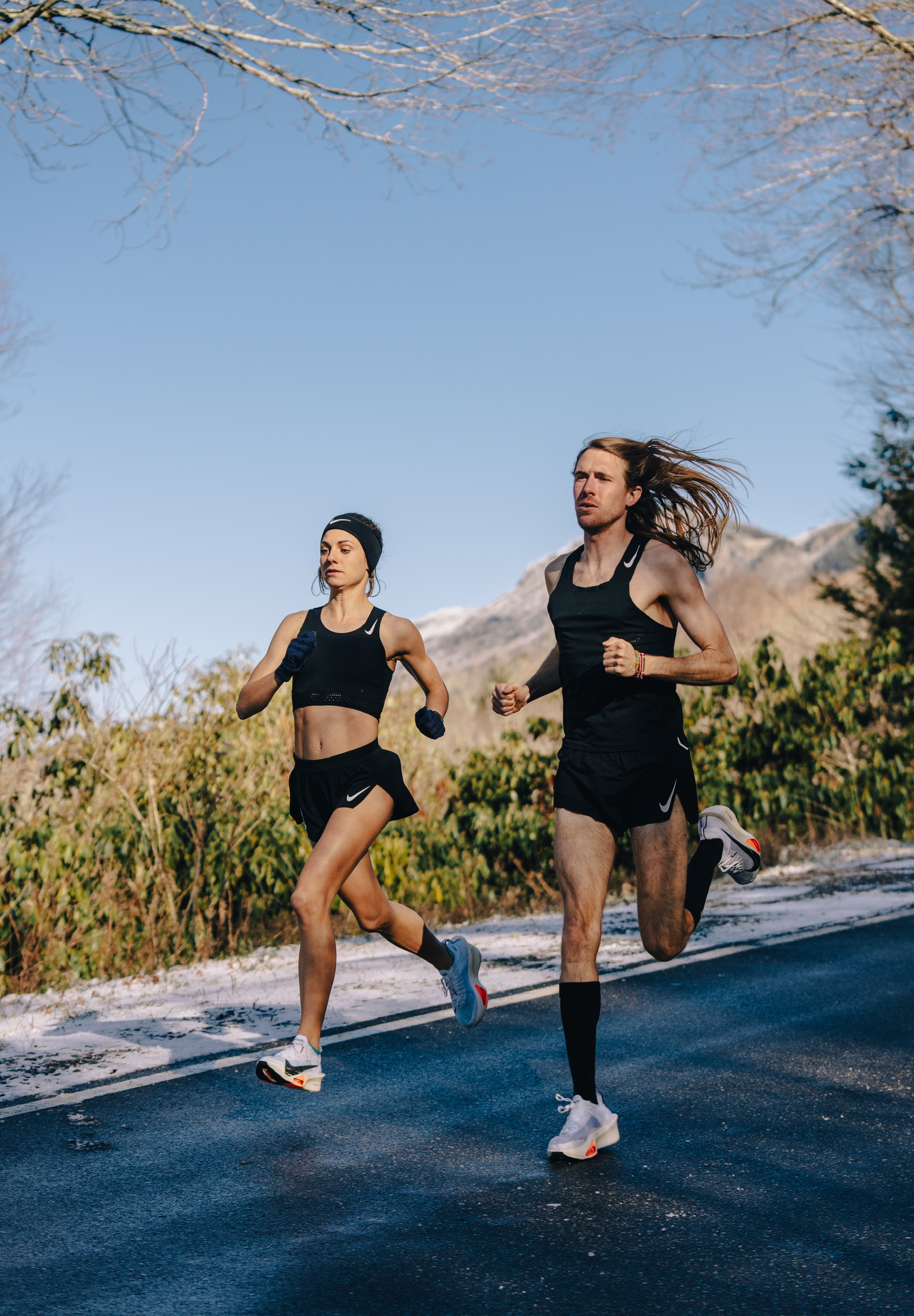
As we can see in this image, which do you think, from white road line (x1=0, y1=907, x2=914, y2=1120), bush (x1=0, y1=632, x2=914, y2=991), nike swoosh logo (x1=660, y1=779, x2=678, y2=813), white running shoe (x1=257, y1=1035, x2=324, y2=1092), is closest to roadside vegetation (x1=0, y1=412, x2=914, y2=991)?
bush (x1=0, y1=632, x2=914, y2=991)

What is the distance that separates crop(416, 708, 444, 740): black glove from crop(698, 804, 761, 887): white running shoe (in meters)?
1.05

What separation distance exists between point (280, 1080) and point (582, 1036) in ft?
3.40

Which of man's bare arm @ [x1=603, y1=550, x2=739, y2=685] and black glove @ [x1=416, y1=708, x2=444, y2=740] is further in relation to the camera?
black glove @ [x1=416, y1=708, x2=444, y2=740]

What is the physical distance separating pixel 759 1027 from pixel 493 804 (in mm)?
7162

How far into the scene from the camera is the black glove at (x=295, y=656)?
4746 millimetres

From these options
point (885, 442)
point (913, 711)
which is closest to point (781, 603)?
point (885, 442)

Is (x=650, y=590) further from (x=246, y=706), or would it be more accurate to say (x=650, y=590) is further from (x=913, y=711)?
(x=913, y=711)

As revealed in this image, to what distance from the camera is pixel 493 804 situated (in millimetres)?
12750

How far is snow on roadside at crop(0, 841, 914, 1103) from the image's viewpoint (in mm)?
5547

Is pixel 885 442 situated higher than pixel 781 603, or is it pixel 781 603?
pixel 885 442

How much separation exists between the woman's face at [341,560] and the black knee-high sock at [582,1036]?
1.84 meters

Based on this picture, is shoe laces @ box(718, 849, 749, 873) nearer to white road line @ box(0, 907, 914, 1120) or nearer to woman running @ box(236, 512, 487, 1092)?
woman running @ box(236, 512, 487, 1092)

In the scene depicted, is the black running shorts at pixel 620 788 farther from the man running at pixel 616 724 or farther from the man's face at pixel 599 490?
the man's face at pixel 599 490

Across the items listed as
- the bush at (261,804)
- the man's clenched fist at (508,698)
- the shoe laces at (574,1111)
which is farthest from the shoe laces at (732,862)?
the bush at (261,804)
